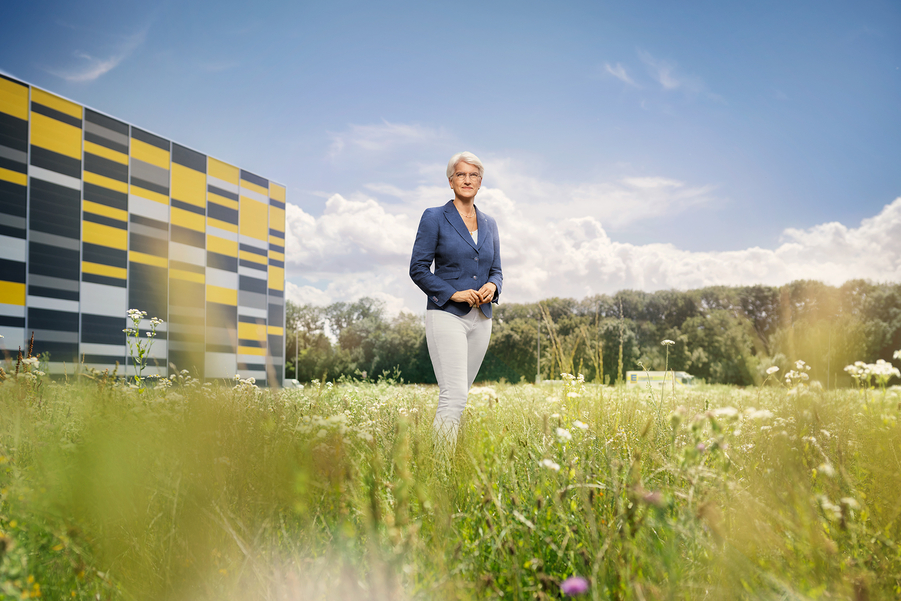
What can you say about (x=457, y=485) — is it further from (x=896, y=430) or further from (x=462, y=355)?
(x=896, y=430)

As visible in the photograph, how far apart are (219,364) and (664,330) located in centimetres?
3678

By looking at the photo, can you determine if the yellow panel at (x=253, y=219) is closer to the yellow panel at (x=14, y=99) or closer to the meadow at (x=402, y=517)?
the yellow panel at (x=14, y=99)

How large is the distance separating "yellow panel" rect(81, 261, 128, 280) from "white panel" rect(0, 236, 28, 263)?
1.57 metres

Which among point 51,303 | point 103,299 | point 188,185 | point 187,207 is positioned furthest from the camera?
point 188,185

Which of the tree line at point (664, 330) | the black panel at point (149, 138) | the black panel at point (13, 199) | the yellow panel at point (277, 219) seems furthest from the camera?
the tree line at point (664, 330)

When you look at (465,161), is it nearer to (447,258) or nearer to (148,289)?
(447,258)

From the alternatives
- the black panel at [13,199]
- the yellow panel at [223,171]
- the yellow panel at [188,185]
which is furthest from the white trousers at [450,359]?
the yellow panel at [223,171]

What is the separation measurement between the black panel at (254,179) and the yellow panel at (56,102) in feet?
21.7

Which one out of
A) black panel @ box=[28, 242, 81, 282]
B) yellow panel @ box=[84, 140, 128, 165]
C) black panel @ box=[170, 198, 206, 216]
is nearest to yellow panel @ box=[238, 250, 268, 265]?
black panel @ box=[170, 198, 206, 216]

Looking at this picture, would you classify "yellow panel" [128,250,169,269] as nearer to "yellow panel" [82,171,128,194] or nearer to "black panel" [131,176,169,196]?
"yellow panel" [82,171,128,194]

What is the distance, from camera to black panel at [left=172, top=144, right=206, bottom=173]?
1872cm

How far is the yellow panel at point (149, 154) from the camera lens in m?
17.4

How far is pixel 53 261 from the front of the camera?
14.8 meters

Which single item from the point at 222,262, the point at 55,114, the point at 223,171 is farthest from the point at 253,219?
the point at 55,114
